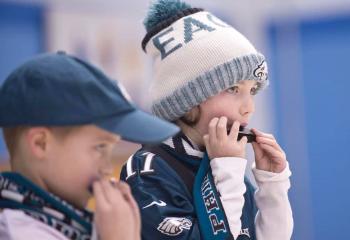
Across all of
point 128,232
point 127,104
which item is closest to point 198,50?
point 127,104

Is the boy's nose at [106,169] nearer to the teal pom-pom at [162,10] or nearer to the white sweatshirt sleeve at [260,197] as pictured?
the white sweatshirt sleeve at [260,197]

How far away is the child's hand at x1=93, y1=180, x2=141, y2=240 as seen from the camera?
0.85m

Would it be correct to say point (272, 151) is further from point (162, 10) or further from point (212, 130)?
point (162, 10)

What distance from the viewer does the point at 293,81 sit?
13.0ft

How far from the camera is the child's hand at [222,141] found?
1.08 metres

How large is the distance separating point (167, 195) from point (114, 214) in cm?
24

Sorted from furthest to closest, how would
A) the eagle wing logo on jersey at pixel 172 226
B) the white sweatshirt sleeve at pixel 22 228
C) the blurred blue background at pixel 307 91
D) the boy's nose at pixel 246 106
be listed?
the blurred blue background at pixel 307 91, the boy's nose at pixel 246 106, the eagle wing logo on jersey at pixel 172 226, the white sweatshirt sleeve at pixel 22 228

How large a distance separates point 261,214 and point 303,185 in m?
2.79

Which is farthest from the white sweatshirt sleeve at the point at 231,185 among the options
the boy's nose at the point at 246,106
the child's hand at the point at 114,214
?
the child's hand at the point at 114,214

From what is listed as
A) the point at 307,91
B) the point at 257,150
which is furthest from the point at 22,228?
the point at 307,91

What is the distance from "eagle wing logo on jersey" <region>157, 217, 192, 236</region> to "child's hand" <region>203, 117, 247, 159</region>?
12 cm

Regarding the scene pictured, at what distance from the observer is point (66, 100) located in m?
0.84

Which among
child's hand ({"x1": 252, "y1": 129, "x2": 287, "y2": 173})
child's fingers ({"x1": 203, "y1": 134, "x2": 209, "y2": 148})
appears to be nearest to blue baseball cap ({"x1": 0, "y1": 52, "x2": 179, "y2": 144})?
child's fingers ({"x1": 203, "y1": 134, "x2": 209, "y2": 148})

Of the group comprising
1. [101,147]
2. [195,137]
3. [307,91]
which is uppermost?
[101,147]
